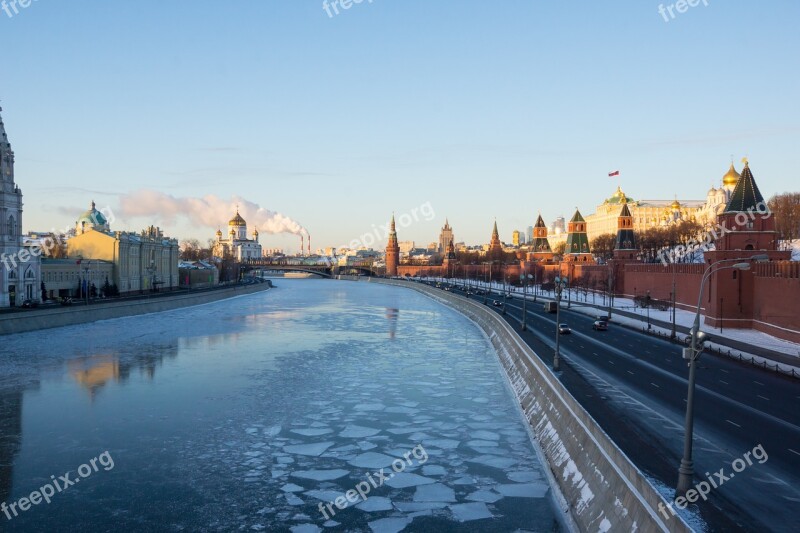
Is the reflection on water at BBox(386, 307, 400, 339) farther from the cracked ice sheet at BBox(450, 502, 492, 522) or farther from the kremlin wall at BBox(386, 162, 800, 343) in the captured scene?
the cracked ice sheet at BBox(450, 502, 492, 522)

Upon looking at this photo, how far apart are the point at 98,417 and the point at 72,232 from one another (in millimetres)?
101085

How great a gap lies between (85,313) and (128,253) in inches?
872

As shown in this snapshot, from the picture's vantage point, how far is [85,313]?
52281 millimetres

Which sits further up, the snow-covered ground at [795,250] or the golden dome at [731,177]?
the golden dome at [731,177]

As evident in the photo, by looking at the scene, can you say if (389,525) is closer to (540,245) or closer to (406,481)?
(406,481)

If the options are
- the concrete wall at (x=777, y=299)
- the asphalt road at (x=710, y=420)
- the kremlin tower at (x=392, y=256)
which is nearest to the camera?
the asphalt road at (x=710, y=420)

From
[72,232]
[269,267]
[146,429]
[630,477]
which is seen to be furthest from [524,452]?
[269,267]

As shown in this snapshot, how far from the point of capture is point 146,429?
2098 cm

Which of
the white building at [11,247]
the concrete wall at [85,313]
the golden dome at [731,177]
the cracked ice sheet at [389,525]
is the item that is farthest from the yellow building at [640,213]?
the cracked ice sheet at [389,525]

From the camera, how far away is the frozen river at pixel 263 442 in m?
14.4

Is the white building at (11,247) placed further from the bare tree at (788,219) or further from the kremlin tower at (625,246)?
the bare tree at (788,219)

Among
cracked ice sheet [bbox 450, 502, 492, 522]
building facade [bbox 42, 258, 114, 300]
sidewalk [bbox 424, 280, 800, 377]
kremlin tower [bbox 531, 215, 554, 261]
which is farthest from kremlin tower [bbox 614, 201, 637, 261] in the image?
cracked ice sheet [bbox 450, 502, 492, 522]

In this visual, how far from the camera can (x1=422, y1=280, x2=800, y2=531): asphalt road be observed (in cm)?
1248

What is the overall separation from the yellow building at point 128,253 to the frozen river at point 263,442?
32.2 meters
